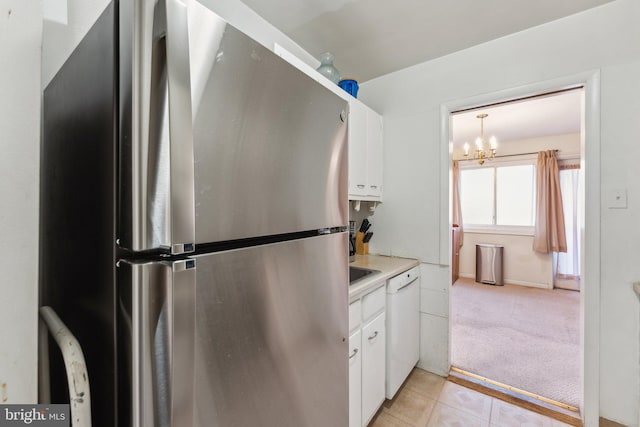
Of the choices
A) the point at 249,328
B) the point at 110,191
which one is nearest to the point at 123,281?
the point at 110,191

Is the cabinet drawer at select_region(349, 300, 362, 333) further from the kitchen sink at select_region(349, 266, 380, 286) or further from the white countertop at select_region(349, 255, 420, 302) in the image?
the kitchen sink at select_region(349, 266, 380, 286)

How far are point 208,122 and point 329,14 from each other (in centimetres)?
153

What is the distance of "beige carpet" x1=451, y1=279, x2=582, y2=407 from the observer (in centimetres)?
201

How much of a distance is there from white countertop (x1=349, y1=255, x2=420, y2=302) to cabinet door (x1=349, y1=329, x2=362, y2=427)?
226mm

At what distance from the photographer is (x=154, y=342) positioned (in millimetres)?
421

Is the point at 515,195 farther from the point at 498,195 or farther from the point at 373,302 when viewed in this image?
the point at 373,302

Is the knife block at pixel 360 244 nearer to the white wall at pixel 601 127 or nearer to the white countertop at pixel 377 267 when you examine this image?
the white countertop at pixel 377 267

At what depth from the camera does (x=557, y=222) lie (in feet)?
13.7

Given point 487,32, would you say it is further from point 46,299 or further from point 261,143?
point 46,299

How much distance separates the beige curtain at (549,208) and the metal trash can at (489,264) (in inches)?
22.1

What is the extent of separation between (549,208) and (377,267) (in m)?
4.05

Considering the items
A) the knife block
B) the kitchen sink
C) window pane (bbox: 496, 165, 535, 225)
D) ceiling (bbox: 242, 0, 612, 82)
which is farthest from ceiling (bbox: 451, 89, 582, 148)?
the kitchen sink

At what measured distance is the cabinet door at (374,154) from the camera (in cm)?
215

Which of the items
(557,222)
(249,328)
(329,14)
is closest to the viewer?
(249,328)
